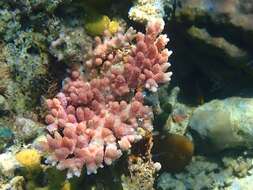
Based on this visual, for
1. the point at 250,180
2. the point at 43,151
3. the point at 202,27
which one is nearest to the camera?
the point at 43,151

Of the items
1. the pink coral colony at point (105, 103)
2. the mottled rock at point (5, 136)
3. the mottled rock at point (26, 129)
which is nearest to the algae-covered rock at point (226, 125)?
the pink coral colony at point (105, 103)

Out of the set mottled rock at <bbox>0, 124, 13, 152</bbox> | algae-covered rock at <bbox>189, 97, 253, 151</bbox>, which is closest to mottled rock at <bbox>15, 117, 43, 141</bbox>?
mottled rock at <bbox>0, 124, 13, 152</bbox>

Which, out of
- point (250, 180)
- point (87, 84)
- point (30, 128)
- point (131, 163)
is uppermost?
point (87, 84)

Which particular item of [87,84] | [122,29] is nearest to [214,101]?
[122,29]

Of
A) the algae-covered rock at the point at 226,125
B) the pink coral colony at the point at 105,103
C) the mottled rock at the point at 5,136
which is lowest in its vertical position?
the algae-covered rock at the point at 226,125

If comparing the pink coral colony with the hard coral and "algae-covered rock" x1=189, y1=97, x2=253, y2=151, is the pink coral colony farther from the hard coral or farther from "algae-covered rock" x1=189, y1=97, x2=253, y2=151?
"algae-covered rock" x1=189, y1=97, x2=253, y2=151

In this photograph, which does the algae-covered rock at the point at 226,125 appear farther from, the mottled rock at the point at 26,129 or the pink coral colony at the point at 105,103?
the mottled rock at the point at 26,129

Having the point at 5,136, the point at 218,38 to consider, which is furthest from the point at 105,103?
the point at 218,38

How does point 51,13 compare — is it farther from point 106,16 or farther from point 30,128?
point 30,128
